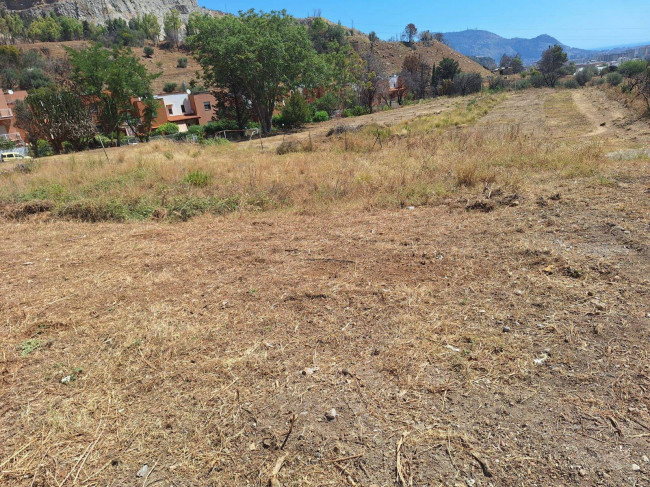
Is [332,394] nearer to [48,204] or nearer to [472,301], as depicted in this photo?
[472,301]

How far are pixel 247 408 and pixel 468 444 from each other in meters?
1.30

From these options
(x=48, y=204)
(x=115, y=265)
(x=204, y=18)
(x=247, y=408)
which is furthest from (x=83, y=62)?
(x=247, y=408)

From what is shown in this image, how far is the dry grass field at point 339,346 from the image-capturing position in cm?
203

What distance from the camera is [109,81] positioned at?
28.6m

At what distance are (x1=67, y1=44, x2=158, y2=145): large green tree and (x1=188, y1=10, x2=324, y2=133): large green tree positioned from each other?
5.92 m

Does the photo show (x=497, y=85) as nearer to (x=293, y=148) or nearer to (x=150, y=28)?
(x=293, y=148)

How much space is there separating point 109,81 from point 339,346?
3302 cm

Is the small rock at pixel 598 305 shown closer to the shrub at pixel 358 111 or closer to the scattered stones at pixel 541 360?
the scattered stones at pixel 541 360

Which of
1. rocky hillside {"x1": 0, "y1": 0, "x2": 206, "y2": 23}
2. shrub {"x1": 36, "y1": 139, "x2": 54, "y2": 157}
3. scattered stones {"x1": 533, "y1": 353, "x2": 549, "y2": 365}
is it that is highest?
rocky hillside {"x1": 0, "y1": 0, "x2": 206, "y2": 23}

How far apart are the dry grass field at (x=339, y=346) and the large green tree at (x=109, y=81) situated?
27.4 metres

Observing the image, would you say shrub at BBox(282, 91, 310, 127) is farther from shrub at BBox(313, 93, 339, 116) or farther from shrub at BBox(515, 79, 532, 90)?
shrub at BBox(515, 79, 532, 90)

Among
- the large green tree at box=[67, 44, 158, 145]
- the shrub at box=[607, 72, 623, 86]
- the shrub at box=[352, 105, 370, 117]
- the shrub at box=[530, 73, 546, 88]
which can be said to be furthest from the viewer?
the shrub at box=[530, 73, 546, 88]

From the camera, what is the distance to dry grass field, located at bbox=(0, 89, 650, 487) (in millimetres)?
2033

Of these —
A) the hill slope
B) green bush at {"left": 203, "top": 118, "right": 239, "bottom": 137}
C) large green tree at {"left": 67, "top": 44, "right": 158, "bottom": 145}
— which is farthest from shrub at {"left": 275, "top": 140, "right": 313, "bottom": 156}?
the hill slope
